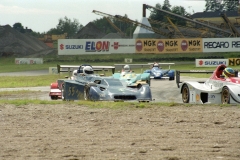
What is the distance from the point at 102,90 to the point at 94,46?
56.5 metres

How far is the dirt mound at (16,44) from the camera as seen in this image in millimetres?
99731

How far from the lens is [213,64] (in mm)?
61812

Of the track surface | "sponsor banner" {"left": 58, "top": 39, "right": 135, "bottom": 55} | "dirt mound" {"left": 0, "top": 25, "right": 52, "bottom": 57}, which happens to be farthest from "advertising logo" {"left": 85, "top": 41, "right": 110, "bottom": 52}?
the track surface

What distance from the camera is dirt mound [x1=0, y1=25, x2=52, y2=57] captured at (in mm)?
99731

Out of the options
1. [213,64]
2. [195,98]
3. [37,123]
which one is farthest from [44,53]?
[37,123]

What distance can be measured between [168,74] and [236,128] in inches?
1114

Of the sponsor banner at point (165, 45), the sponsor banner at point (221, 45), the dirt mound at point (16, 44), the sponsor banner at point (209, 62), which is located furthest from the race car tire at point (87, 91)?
the dirt mound at point (16, 44)

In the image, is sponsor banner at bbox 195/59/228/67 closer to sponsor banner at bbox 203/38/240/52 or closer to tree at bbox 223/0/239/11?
sponsor banner at bbox 203/38/240/52

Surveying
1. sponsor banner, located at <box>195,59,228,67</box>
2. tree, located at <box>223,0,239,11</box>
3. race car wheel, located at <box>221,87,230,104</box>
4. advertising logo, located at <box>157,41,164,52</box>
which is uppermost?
tree, located at <box>223,0,239,11</box>

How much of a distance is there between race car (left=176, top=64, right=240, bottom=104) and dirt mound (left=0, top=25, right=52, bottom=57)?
7492 centimetres

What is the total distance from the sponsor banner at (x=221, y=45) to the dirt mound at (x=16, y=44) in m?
27.4

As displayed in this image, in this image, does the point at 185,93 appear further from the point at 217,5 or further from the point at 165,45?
the point at 217,5

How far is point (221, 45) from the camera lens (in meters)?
77.8

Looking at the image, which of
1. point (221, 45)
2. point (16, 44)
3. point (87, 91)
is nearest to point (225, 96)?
point (87, 91)
